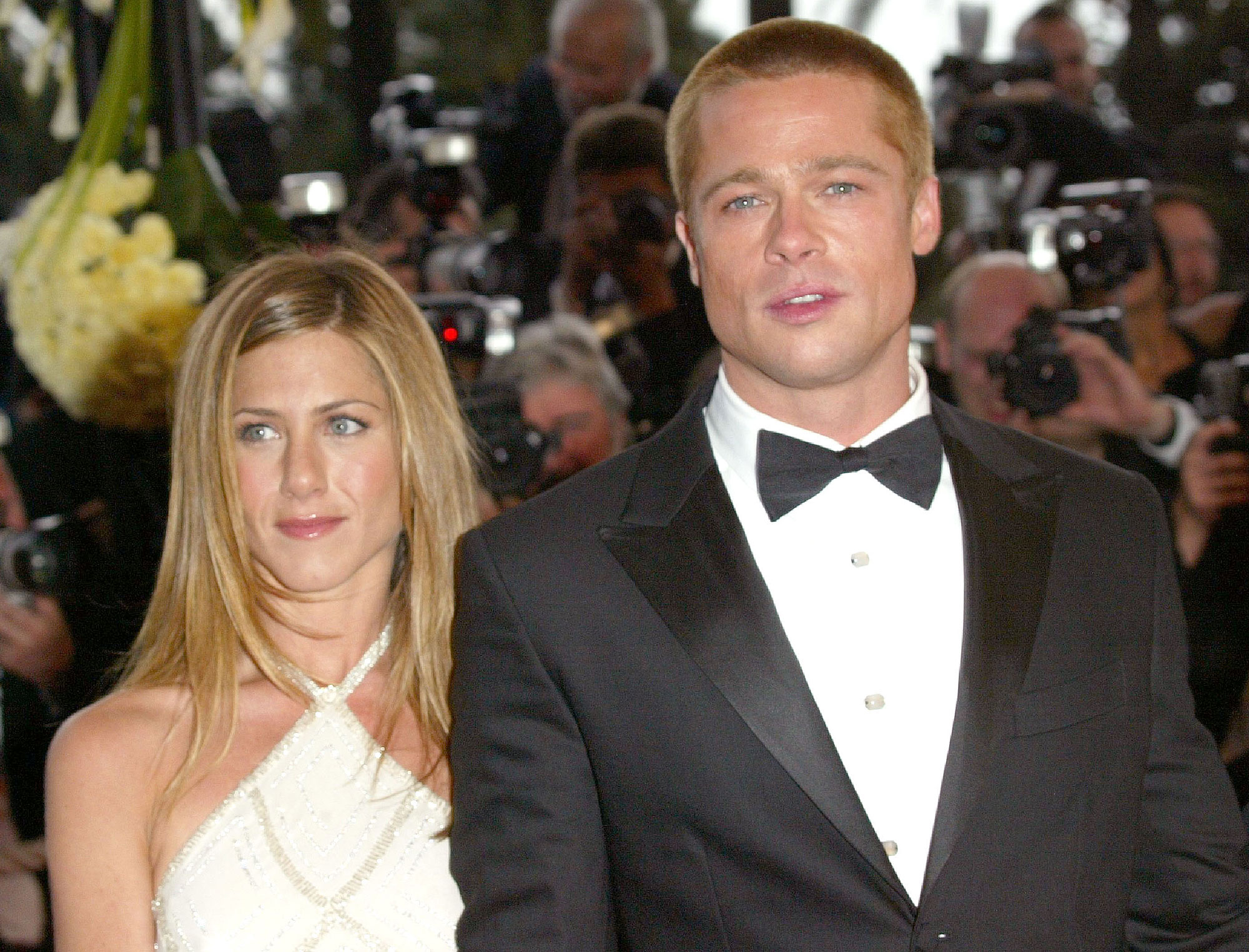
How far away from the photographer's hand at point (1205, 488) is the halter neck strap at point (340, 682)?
1.91 m

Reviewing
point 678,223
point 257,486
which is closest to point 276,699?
point 257,486

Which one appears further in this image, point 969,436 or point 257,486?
point 257,486

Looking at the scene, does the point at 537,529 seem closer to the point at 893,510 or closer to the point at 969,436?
the point at 893,510

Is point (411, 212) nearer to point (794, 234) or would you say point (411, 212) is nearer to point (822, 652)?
point (794, 234)

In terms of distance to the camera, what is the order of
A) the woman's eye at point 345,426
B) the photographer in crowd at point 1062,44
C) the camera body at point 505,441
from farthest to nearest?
the photographer in crowd at point 1062,44 → the camera body at point 505,441 → the woman's eye at point 345,426

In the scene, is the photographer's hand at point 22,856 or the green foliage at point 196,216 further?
the photographer's hand at point 22,856

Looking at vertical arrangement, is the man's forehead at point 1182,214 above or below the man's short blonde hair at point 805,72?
below

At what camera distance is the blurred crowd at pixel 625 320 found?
9.77ft

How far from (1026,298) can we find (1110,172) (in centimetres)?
77

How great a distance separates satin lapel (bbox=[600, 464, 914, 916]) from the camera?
1.44 metres

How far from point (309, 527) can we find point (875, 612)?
2.55 feet

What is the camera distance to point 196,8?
2789 mm

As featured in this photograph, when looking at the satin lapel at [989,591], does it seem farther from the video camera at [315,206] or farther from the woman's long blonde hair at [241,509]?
the video camera at [315,206]

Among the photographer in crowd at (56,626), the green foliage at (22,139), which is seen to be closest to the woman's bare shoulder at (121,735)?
the photographer in crowd at (56,626)
